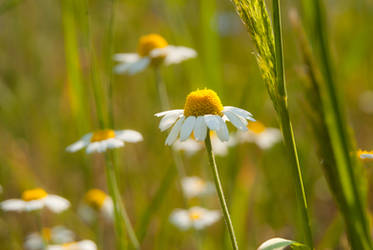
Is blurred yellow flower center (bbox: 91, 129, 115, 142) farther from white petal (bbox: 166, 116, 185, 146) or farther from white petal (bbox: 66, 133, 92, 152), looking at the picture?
white petal (bbox: 166, 116, 185, 146)

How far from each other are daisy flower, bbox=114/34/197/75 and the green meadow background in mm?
91

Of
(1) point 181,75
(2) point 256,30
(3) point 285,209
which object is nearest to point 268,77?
(2) point 256,30

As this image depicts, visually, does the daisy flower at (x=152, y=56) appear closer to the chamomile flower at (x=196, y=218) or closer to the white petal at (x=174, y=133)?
the chamomile flower at (x=196, y=218)

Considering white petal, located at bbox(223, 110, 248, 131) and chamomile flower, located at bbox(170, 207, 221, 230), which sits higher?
white petal, located at bbox(223, 110, 248, 131)

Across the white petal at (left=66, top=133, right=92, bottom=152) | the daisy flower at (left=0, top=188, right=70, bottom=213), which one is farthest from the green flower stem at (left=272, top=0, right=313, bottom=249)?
the daisy flower at (left=0, top=188, right=70, bottom=213)

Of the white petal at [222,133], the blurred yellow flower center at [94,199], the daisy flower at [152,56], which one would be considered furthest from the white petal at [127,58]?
the white petal at [222,133]

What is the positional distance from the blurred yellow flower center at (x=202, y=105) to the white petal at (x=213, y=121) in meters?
0.04

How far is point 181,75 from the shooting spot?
354 centimetres

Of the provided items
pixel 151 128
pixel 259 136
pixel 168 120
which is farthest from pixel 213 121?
pixel 151 128

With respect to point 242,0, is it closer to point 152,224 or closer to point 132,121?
point 152,224

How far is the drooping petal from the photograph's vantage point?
2.77 feet

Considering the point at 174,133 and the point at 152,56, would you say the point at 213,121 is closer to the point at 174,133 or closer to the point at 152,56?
the point at 174,133

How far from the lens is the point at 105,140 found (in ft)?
4.12

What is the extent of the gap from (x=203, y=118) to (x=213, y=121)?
3 cm
